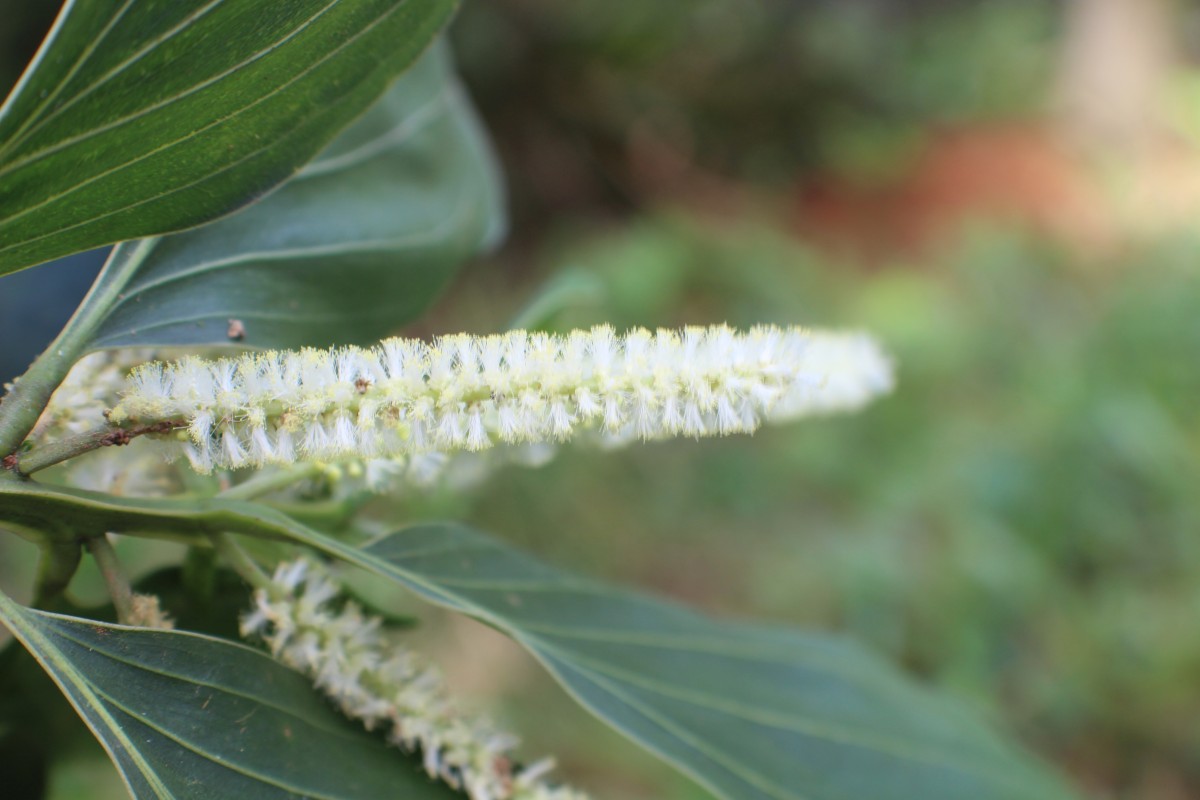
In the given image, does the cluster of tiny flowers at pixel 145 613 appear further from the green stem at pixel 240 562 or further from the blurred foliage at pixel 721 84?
the blurred foliage at pixel 721 84

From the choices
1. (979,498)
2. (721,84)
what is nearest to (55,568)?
(979,498)

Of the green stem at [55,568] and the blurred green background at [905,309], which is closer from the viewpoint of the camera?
the green stem at [55,568]

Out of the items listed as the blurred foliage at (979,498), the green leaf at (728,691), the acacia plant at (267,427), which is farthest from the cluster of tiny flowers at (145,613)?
the blurred foliage at (979,498)

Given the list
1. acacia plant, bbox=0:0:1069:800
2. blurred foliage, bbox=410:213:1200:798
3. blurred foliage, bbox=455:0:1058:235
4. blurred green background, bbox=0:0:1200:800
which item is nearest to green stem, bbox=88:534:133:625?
acacia plant, bbox=0:0:1069:800

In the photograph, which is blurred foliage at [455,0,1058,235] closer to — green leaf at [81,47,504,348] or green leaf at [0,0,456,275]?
green leaf at [81,47,504,348]

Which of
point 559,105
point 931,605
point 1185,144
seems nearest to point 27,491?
point 931,605

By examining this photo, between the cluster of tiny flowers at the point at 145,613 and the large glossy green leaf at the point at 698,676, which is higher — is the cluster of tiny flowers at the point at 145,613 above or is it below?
below

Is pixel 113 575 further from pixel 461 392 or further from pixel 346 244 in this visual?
pixel 346 244
